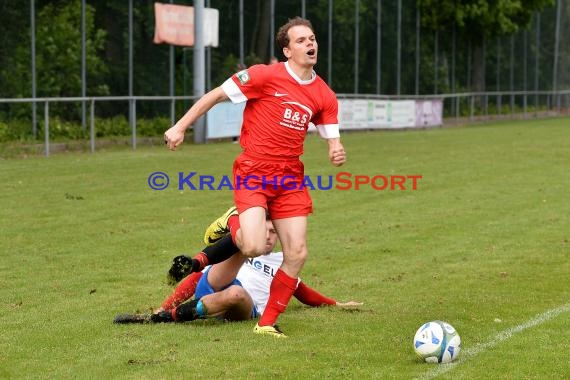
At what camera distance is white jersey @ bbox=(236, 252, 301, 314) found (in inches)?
325

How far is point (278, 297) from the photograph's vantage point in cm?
752

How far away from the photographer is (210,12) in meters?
28.9

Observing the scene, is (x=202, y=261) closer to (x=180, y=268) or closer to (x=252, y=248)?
(x=180, y=268)

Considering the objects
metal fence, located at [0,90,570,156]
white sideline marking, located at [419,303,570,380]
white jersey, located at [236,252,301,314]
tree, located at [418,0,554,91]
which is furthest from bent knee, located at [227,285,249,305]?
tree, located at [418,0,554,91]

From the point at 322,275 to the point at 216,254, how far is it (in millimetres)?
2174

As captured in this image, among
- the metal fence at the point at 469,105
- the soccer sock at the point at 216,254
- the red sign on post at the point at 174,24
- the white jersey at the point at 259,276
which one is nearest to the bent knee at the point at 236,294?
the soccer sock at the point at 216,254

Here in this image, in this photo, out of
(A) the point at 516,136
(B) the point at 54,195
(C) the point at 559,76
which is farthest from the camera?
(C) the point at 559,76

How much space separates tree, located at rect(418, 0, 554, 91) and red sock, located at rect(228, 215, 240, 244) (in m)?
34.9

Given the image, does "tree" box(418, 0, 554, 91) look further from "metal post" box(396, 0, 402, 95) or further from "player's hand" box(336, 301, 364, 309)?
"player's hand" box(336, 301, 364, 309)

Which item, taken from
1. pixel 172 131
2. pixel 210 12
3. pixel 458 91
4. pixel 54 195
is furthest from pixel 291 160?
pixel 458 91

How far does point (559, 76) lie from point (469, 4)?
11205mm

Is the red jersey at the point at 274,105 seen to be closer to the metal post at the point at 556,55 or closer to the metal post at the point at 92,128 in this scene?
the metal post at the point at 92,128

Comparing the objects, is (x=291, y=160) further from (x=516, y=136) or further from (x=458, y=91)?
(x=458, y=91)

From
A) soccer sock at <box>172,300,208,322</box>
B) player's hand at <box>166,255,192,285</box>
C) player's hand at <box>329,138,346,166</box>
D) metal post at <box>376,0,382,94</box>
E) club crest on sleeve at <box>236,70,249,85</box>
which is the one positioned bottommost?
soccer sock at <box>172,300,208,322</box>
